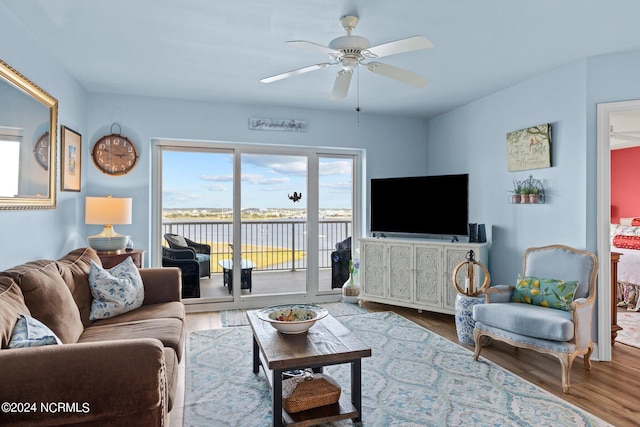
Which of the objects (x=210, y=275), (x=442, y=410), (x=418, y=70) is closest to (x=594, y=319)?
(x=442, y=410)

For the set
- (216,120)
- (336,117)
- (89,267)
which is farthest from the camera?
(336,117)

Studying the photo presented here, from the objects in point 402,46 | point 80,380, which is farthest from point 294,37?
point 80,380

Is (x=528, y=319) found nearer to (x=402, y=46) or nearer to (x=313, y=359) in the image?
(x=313, y=359)

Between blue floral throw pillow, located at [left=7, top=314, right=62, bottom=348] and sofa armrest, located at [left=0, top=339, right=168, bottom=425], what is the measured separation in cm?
13

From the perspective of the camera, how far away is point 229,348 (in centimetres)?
334

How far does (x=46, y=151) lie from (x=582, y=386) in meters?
4.15

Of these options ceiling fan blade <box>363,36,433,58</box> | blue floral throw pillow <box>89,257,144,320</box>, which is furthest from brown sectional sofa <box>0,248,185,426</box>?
ceiling fan blade <box>363,36,433,58</box>

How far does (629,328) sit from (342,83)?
378cm

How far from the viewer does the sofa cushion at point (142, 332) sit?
7.40ft

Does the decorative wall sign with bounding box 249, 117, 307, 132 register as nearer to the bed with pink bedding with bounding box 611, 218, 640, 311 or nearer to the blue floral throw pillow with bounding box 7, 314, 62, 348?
the blue floral throw pillow with bounding box 7, 314, 62, 348

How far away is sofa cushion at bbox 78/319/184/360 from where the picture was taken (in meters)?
2.26

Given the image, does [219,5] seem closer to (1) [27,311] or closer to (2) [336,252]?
(1) [27,311]

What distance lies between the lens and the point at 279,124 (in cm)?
465

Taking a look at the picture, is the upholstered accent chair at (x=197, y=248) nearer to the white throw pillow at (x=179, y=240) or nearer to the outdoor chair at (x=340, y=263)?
the white throw pillow at (x=179, y=240)
